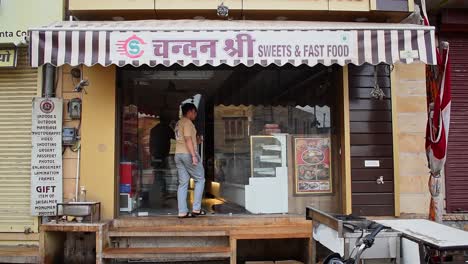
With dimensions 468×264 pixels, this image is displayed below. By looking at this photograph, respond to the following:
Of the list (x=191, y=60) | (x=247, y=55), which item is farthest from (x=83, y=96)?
(x=247, y=55)

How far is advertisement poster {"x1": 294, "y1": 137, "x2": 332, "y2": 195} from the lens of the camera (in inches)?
299

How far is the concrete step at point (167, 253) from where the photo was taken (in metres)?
6.42

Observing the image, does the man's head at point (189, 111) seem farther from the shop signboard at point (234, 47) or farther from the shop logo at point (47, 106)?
the shop logo at point (47, 106)

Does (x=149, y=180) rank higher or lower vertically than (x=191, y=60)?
lower

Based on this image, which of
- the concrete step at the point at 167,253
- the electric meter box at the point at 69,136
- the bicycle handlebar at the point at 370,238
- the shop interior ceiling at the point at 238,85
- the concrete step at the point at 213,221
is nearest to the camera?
the bicycle handlebar at the point at 370,238

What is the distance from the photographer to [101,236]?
644 centimetres

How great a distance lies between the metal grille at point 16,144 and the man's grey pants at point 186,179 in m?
2.17

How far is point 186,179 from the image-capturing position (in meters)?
7.30

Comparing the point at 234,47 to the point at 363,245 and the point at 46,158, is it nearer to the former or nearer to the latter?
the point at 363,245

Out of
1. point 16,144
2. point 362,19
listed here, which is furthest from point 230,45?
point 16,144

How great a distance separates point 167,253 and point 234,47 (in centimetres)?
288

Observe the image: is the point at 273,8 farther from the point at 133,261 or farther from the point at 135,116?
the point at 133,261

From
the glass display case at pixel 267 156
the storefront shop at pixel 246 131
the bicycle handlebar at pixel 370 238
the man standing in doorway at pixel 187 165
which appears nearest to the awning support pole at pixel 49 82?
the storefront shop at pixel 246 131

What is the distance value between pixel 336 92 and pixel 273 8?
5.47ft
